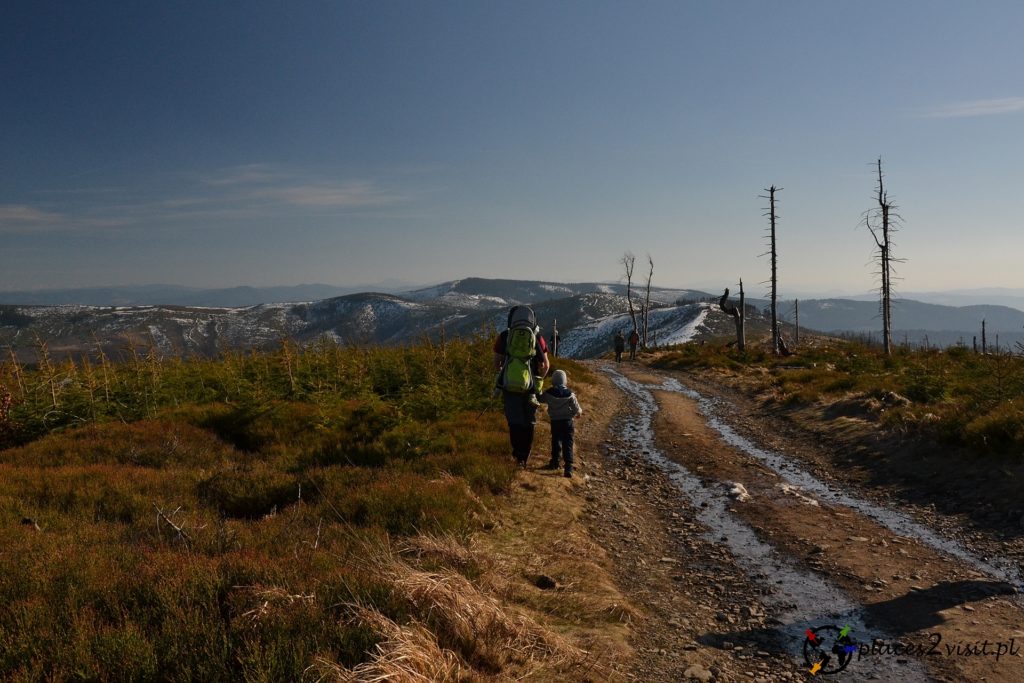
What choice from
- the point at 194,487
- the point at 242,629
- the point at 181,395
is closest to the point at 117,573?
the point at 242,629

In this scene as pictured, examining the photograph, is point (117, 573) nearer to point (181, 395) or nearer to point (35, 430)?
point (35, 430)

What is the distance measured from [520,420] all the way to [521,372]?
95 cm

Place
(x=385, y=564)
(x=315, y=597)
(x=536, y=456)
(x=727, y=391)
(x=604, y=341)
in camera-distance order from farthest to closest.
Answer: (x=604, y=341) < (x=727, y=391) < (x=536, y=456) < (x=385, y=564) < (x=315, y=597)

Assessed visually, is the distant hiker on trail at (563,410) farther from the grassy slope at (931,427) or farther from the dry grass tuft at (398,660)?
the dry grass tuft at (398,660)

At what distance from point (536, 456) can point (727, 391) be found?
14055 millimetres

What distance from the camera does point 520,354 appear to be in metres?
9.67

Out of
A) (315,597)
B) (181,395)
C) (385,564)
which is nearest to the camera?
(315,597)

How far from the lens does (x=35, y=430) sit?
41.5ft

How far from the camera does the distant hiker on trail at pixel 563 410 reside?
9.77 m

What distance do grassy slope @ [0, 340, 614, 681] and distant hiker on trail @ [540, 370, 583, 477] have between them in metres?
1.19

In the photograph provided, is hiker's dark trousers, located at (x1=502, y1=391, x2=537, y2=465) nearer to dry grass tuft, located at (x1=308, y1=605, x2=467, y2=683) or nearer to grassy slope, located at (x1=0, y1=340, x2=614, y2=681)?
grassy slope, located at (x1=0, y1=340, x2=614, y2=681)

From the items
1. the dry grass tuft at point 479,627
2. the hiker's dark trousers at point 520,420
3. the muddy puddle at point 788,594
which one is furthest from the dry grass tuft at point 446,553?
the hiker's dark trousers at point 520,420

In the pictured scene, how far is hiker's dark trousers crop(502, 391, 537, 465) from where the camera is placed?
31.9 ft

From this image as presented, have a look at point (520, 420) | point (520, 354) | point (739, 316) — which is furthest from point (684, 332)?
point (520, 354)
